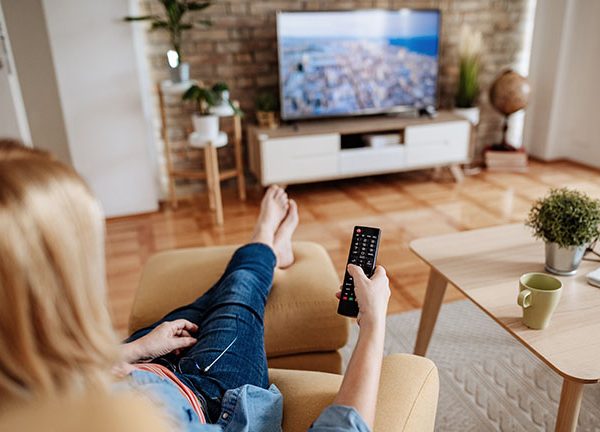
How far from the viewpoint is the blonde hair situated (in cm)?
45

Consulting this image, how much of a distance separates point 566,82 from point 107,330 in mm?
4098

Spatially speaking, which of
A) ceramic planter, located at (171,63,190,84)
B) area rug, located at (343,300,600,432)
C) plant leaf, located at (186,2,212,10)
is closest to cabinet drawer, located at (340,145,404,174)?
ceramic planter, located at (171,63,190,84)

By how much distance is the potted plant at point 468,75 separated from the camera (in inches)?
142

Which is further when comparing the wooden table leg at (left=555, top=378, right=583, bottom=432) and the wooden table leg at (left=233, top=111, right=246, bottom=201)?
the wooden table leg at (left=233, top=111, right=246, bottom=201)

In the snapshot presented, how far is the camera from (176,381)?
3.06ft

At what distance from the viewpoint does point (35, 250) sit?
1.49ft

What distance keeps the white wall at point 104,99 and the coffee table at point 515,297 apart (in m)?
2.04

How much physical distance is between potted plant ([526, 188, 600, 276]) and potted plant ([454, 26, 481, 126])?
238 centimetres

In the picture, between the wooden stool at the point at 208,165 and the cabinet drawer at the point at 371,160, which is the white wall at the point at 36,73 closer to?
the wooden stool at the point at 208,165

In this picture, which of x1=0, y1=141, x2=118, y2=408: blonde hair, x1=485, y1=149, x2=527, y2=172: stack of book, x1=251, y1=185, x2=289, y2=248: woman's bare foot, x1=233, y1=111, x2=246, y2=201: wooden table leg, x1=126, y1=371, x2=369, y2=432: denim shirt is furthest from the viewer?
x1=485, y1=149, x2=527, y2=172: stack of book

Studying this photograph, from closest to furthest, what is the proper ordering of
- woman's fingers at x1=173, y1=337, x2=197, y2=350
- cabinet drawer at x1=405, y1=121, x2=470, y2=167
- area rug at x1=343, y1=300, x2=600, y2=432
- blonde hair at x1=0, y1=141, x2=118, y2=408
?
blonde hair at x1=0, y1=141, x2=118, y2=408 → woman's fingers at x1=173, y1=337, x2=197, y2=350 → area rug at x1=343, y1=300, x2=600, y2=432 → cabinet drawer at x1=405, y1=121, x2=470, y2=167

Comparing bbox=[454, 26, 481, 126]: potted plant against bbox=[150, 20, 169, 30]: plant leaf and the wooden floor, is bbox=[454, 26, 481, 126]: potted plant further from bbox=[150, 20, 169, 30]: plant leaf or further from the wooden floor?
bbox=[150, 20, 169, 30]: plant leaf

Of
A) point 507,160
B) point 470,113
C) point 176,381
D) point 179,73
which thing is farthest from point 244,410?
point 507,160

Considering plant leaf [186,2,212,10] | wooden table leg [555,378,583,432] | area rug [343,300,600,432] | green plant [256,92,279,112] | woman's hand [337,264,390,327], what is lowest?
area rug [343,300,600,432]
